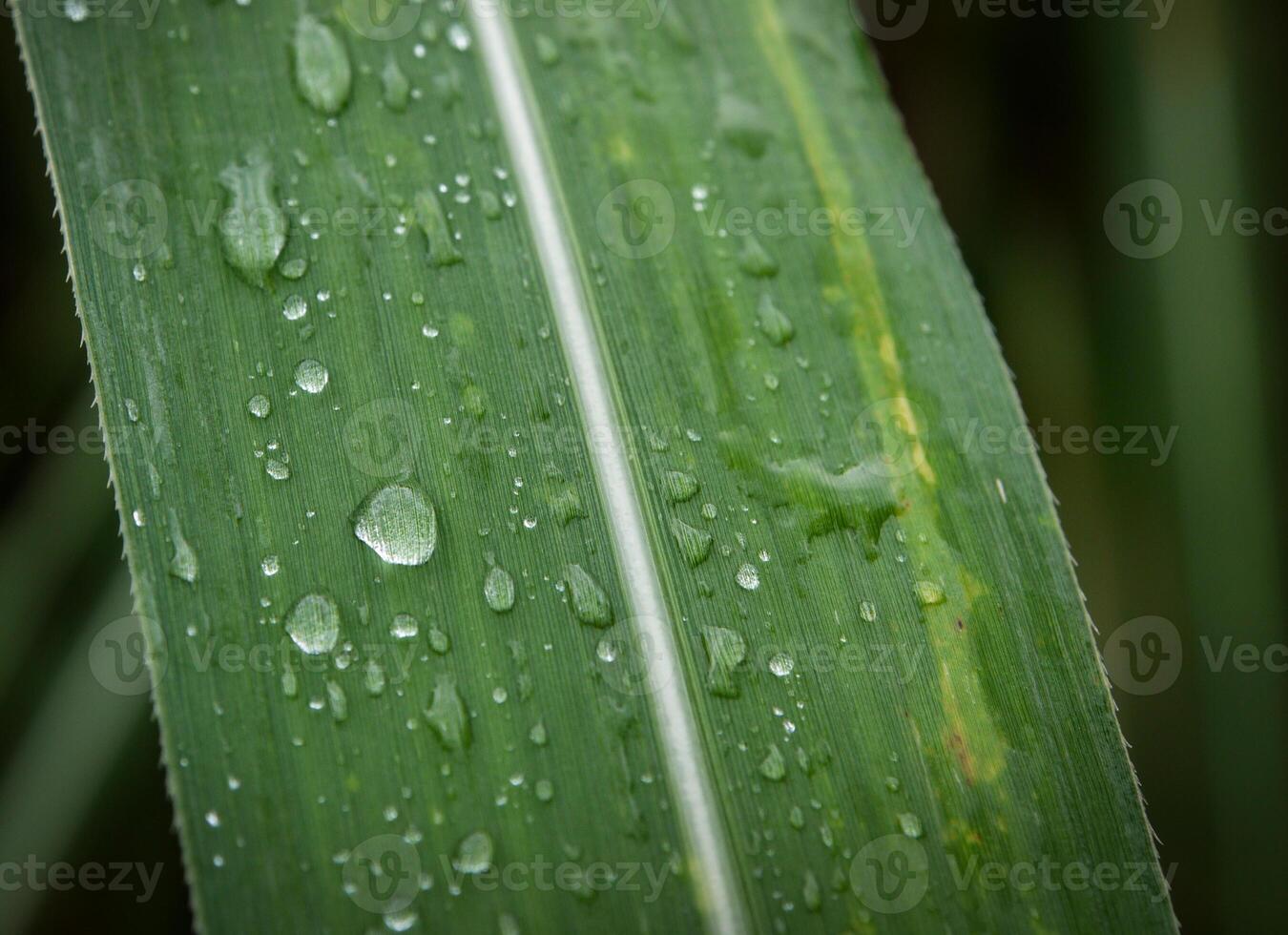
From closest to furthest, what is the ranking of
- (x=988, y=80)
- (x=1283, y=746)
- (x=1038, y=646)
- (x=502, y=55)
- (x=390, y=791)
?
(x=390, y=791) < (x=1038, y=646) < (x=502, y=55) < (x=1283, y=746) < (x=988, y=80)

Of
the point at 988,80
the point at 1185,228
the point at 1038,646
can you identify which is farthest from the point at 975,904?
the point at 988,80

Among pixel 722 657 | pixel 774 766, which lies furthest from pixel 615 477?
pixel 774 766

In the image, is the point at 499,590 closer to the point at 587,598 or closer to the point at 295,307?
the point at 587,598

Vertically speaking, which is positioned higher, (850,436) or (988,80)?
(988,80)

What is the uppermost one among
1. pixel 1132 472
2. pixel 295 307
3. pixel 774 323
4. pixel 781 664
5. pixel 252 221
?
pixel 252 221

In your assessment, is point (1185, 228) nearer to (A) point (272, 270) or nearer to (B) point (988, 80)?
(B) point (988, 80)

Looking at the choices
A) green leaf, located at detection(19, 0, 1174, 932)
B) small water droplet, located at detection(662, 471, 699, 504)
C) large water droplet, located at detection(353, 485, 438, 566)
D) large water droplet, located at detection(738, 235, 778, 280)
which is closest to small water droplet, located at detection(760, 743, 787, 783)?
green leaf, located at detection(19, 0, 1174, 932)
